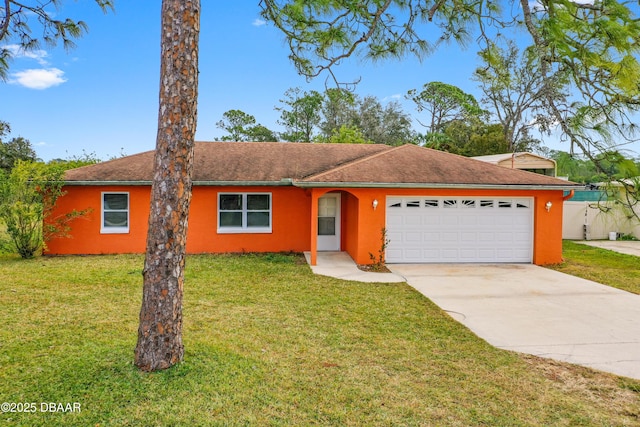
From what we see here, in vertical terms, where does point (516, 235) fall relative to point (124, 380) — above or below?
above

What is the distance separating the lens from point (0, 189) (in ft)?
36.5

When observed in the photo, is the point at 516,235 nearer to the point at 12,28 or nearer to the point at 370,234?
the point at 370,234

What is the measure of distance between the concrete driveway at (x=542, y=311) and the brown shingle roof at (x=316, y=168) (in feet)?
8.53

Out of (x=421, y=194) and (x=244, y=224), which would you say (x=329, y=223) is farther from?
(x=421, y=194)

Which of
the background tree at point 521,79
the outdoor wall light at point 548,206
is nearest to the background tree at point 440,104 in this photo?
the outdoor wall light at point 548,206

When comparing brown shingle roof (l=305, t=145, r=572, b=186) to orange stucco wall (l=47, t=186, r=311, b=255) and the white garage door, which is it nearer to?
the white garage door

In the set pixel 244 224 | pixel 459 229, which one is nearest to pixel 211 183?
pixel 244 224

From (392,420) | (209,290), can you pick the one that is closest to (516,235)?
(209,290)

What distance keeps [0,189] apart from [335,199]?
9.67 meters

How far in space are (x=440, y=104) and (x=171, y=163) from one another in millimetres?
37677

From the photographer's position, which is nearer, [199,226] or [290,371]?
[290,371]

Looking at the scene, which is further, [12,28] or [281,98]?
[281,98]

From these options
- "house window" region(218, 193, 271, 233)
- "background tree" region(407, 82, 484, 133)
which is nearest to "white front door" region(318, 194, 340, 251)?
"house window" region(218, 193, 271, 233)

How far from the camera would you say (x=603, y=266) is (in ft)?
38.9
